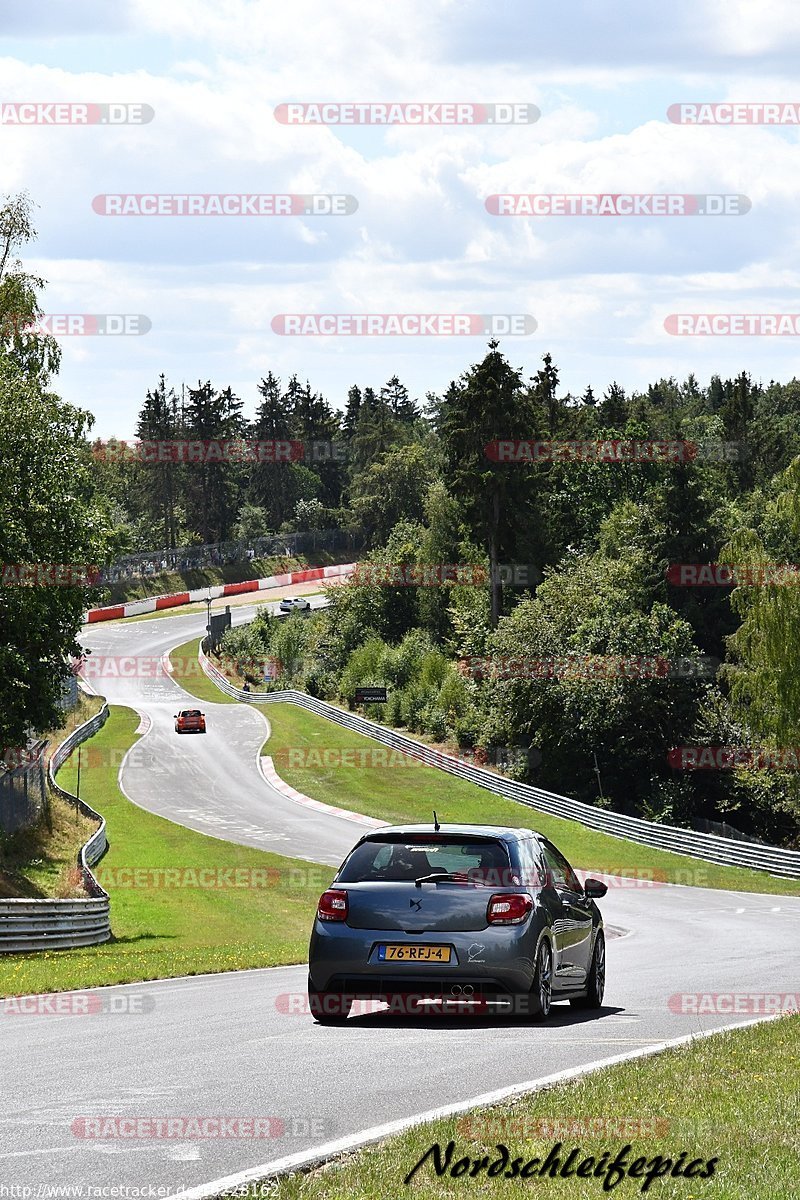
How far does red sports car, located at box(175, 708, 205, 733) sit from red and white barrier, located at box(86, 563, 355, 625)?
1617 inches

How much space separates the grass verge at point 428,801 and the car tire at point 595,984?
102 feet

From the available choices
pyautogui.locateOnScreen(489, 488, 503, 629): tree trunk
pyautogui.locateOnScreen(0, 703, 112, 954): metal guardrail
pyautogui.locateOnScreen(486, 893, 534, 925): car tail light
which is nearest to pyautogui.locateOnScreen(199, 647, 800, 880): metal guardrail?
pyautogui.locateOnScreen(489, 488, 503, 629): tree trunk

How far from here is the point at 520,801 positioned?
59.2 meters

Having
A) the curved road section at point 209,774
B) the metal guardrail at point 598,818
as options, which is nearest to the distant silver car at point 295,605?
the curved road section at point 209,774

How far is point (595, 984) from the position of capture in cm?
1384

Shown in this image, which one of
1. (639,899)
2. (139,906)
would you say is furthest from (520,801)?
(139,906)

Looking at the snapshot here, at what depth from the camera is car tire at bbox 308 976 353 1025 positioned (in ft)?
38.9

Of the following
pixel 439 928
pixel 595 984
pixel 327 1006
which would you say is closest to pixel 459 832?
pixel 439 928

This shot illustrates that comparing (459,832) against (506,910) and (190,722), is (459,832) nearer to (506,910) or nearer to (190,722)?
(506,910)

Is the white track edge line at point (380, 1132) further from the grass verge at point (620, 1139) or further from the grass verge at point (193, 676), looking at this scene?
the grass verge at point (193, 676)

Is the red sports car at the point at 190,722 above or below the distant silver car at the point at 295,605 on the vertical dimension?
below

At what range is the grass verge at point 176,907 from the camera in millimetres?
20672

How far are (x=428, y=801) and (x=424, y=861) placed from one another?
46954 mm

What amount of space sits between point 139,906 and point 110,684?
55.6 meters
